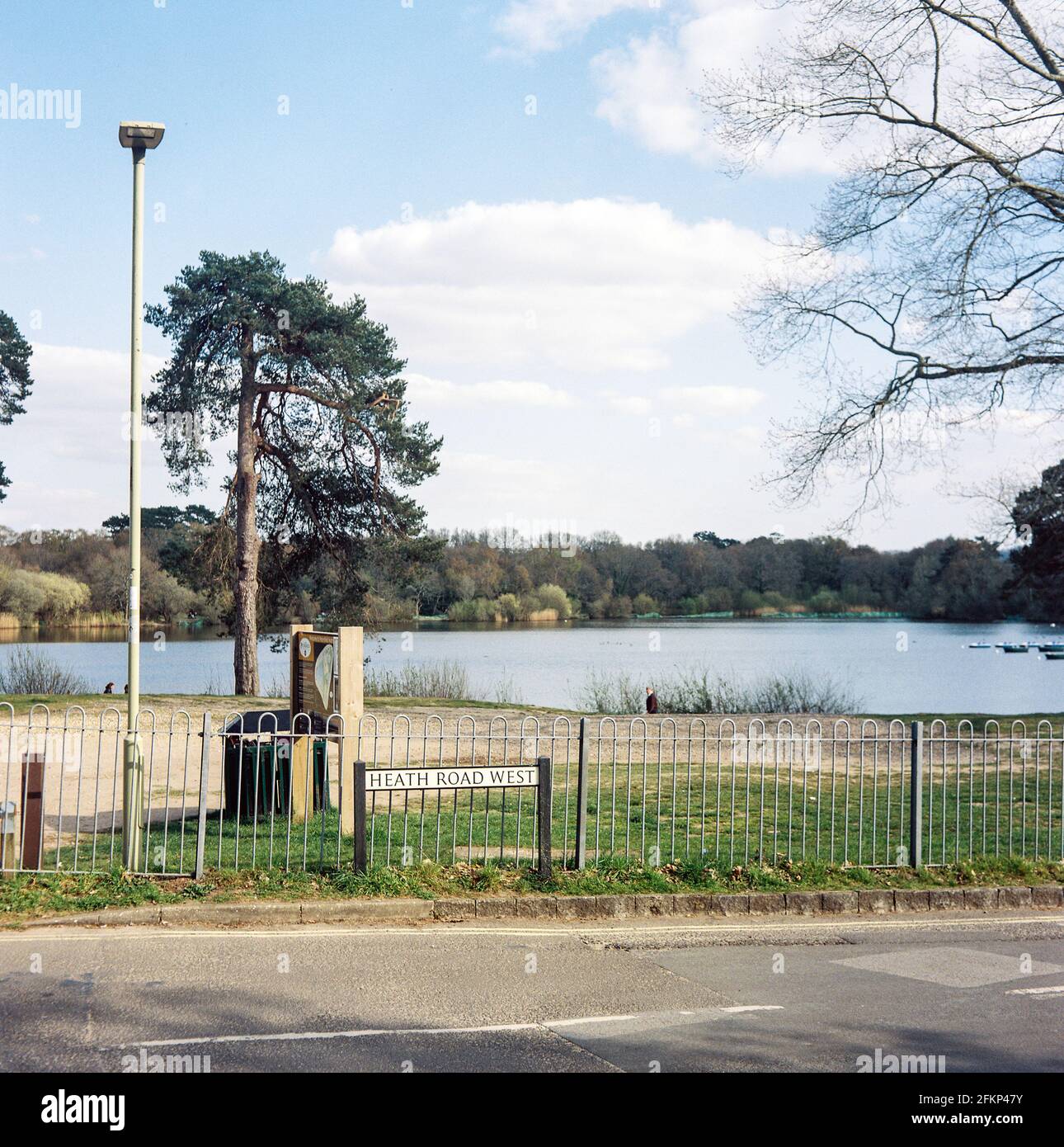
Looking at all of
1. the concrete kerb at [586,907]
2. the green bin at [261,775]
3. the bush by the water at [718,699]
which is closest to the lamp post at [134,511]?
the concrete kerb at [586,907]

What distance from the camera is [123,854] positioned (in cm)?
980

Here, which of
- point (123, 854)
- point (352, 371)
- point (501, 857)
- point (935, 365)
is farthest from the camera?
point (352, 371)

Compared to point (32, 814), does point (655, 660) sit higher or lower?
lower

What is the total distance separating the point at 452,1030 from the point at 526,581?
3174 inches

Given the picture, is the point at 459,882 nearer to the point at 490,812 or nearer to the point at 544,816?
the point at 544,816

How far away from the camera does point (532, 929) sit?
30.1 feet

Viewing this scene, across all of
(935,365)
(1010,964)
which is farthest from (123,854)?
(935,365)

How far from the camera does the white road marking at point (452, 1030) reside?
6.05m

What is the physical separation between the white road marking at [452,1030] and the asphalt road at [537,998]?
0.02 metres

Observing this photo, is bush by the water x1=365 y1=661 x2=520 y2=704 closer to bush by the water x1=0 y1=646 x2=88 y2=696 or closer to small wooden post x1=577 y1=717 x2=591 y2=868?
bush by the water x1=0 y1=646 x2=88 y2=696

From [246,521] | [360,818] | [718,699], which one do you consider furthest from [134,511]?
[718,699]

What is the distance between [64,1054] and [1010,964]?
6.41 m
